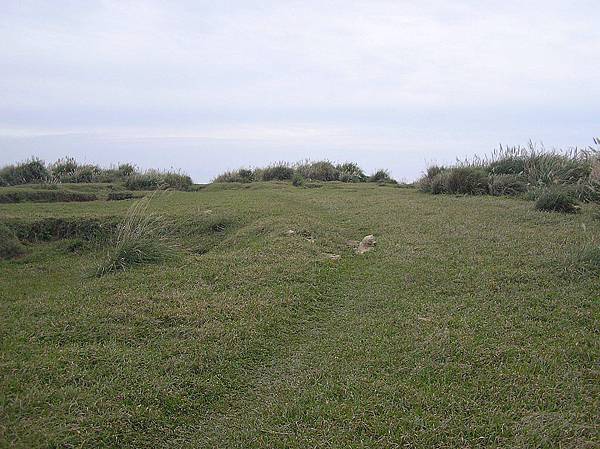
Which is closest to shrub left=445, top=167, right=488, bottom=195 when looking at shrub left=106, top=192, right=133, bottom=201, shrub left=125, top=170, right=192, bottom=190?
shrub left=125, top=170, right=192, bottom=190

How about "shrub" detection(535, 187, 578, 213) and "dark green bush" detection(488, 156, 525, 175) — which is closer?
"shrub" detection(535, 187, 578, 213)

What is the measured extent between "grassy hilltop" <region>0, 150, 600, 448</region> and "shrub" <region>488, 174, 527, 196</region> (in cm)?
437

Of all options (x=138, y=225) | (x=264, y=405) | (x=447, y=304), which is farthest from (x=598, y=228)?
(x=138, y=225)

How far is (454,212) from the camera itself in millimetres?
10633

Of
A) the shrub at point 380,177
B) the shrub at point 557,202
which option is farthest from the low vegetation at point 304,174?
the shrub at point 557,202

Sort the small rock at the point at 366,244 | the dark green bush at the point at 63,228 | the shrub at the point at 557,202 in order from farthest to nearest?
the shrub at the point at 557,202 → the dark green bush at the point at 63,228 → the small rock at the point at 366,244

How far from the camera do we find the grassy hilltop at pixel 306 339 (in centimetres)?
351

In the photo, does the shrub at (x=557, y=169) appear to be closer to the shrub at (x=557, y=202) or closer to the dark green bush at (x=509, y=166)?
the dark green bush at (x=509, y=166)

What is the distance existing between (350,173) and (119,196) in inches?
422

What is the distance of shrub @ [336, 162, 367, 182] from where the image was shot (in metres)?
21.5

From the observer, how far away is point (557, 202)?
9930 millimetres

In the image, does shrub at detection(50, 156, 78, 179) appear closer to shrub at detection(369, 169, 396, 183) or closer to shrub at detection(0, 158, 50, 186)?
shrub at detection(0, 158, 50, 186)

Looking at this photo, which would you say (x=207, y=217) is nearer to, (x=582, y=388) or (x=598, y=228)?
(x=598, y=228)

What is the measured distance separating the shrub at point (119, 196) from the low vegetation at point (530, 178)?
8.70m
